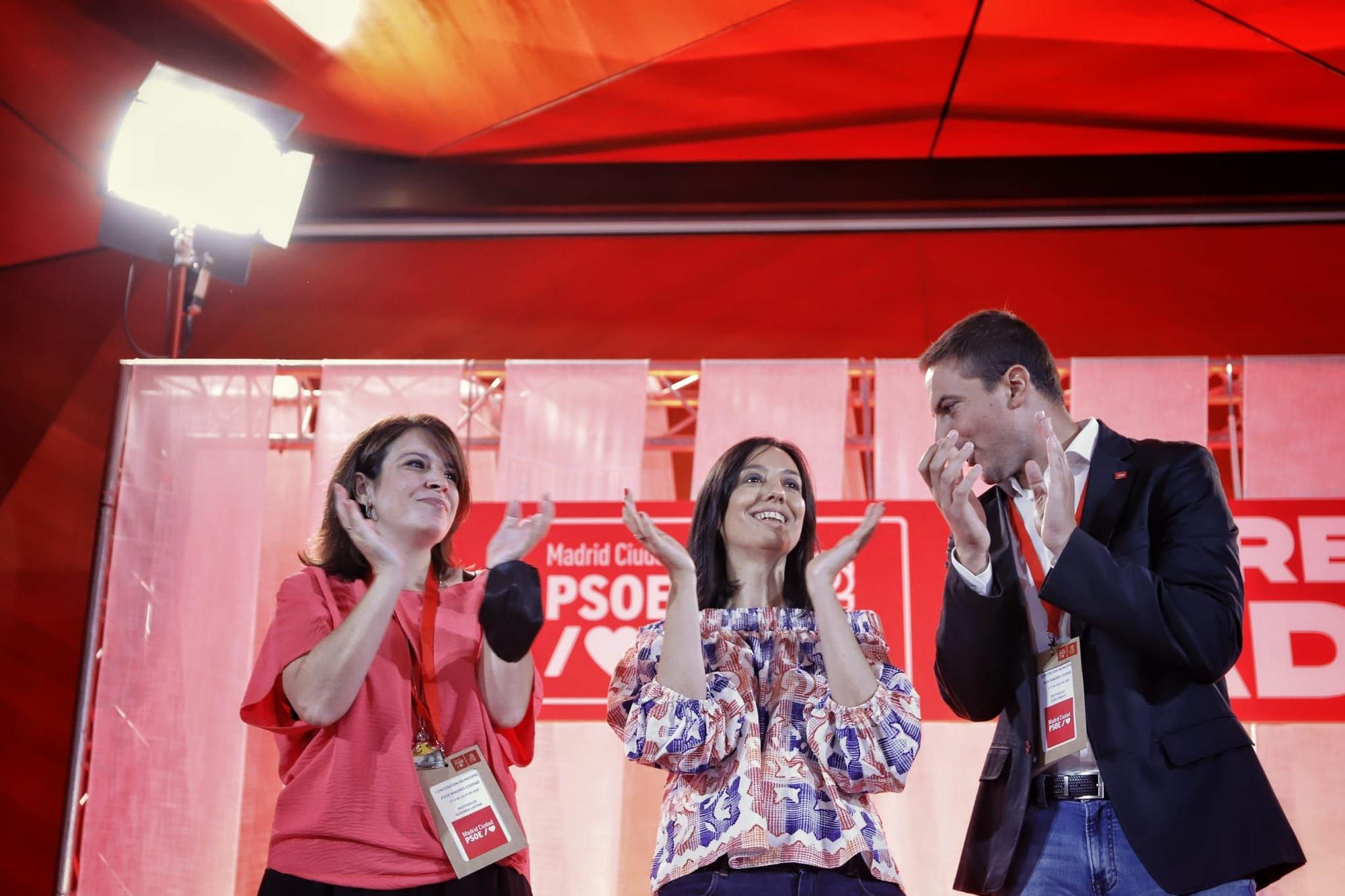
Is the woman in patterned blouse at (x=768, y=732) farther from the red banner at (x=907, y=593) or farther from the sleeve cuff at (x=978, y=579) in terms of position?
the red banner at (x=907, y=593)

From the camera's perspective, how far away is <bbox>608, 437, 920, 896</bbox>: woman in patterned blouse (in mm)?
2137

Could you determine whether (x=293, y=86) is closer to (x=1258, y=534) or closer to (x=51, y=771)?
(x=51, y=771)

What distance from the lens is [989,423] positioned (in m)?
2.25

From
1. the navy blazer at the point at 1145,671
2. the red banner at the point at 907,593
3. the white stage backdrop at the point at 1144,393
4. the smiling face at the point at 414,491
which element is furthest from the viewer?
the white stage backdrop at the point at 1144,393

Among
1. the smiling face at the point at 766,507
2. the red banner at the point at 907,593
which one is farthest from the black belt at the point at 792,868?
the red banner at the point at 907,593

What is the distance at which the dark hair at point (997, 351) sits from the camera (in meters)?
2.28

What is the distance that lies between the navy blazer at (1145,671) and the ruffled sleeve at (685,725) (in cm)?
40

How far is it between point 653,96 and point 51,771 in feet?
11.8

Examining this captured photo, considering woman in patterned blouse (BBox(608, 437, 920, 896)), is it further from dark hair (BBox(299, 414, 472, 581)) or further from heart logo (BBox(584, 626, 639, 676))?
heart logo (BBox(584, 626, 639, 676))

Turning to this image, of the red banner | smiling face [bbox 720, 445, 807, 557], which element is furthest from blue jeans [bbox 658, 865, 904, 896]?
the red banner

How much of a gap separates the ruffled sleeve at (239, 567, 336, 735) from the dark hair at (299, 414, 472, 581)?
11 cm

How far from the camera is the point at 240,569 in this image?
184 inches

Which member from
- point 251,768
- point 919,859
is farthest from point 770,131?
point 251,768

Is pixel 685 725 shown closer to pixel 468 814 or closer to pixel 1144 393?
pixel 468 814
